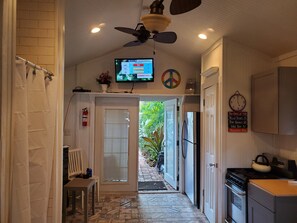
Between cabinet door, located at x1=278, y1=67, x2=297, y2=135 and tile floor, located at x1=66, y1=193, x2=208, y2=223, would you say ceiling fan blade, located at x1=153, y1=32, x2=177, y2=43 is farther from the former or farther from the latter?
tile floor, located at x1=66, y1=193, x2=208, y2=223

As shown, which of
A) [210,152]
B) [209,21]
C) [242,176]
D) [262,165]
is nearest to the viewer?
[242,176]

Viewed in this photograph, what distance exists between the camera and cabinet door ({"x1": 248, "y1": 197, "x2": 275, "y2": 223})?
91.0 inches

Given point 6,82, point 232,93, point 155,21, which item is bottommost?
point 6,82

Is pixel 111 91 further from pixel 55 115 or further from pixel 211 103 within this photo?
pixel 55 115

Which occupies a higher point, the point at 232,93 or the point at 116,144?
the point at 232,93

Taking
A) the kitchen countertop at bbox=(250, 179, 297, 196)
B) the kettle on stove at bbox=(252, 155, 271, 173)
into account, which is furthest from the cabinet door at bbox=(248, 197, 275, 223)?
the kettle on stove at bbox=(252, 155, 271, 173)

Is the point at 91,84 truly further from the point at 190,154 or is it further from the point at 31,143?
the point at 31,143

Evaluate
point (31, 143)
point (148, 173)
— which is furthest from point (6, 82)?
point (148, 173)

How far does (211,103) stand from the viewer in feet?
12.5

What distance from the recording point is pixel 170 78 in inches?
204

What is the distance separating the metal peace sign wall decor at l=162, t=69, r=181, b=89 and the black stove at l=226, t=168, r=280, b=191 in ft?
7.80

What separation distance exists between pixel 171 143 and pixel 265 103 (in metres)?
3.04

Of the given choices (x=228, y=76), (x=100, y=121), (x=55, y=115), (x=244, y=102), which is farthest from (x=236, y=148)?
(x=100, y=121)

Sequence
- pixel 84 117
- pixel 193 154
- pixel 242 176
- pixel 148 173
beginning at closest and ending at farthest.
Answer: pixel 242 176
pixel 193 154
pixel 84 117
pixel 148 173
